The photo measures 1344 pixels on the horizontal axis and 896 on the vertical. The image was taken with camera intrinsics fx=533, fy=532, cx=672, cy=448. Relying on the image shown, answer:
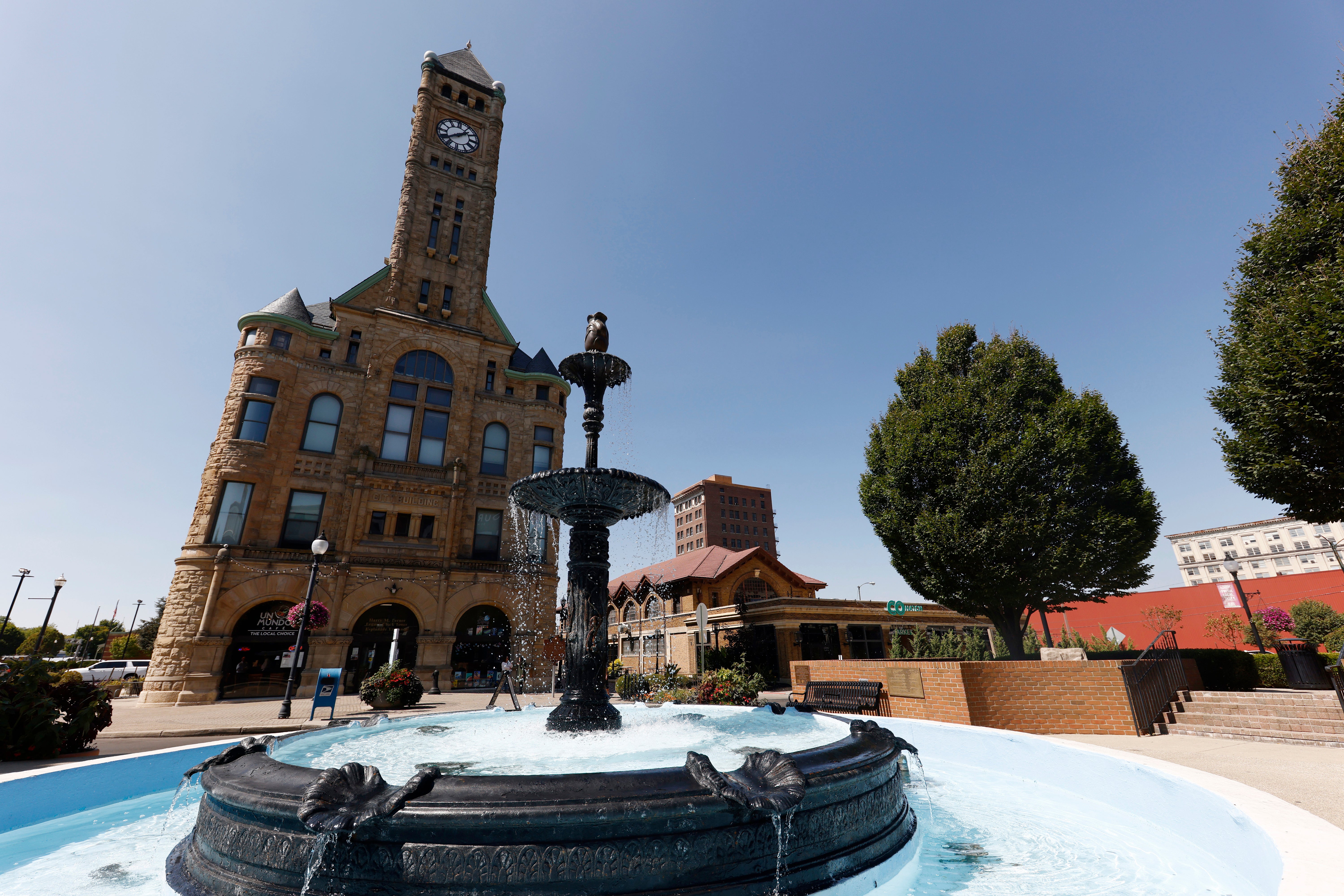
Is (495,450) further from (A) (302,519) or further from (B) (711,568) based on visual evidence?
(B) (711,568)

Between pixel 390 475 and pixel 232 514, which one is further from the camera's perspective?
pixel 390 475

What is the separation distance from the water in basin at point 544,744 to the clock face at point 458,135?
3452 centimetres

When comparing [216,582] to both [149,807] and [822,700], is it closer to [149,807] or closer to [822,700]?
[149,807]

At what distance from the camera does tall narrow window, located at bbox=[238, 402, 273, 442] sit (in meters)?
24.6

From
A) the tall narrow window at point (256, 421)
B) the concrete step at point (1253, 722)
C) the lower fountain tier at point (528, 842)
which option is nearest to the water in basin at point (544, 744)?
the lower fountain tier at point (528, 842)

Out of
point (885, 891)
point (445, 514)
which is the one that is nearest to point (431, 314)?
point (445, 514)

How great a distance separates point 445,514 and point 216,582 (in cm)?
925

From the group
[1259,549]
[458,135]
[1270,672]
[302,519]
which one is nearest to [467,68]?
[458,135]

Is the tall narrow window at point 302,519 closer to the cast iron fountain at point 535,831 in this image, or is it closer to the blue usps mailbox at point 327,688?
the blue usps mailbox at point 327,688

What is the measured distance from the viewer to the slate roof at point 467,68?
111ft

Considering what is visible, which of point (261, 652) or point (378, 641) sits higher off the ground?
point (378, 641)

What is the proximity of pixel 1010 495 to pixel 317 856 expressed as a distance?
63.5 feet

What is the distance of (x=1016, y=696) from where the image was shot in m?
12.6

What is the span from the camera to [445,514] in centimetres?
2691
